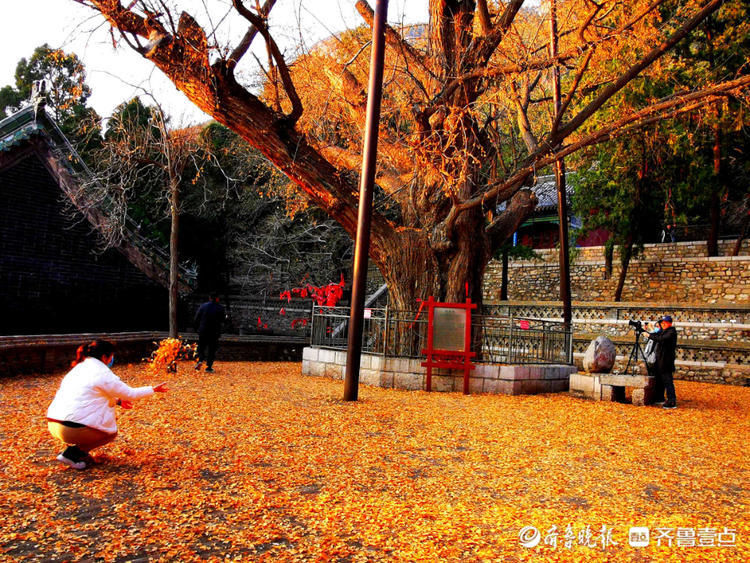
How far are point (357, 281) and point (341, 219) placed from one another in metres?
2.70

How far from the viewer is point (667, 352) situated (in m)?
11.2

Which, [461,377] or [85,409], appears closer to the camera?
[85,409]

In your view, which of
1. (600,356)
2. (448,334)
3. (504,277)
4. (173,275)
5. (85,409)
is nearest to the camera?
(85,409)

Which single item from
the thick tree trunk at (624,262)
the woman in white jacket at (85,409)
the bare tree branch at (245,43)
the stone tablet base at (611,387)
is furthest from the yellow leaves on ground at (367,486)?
the thick tree trunk at (624,262)

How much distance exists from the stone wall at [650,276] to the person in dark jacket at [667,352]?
13.2m

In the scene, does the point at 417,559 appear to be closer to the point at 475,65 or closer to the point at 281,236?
the point at 475,65

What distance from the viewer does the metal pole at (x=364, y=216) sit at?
9.77m

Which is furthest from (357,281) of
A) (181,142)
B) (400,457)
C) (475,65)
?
(181,142)

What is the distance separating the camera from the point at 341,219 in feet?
40.1

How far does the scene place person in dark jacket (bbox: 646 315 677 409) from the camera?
1113 cm
